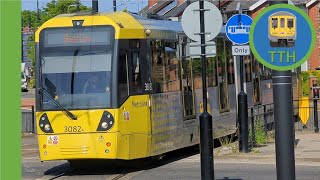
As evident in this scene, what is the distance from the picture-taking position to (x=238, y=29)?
19.0 m

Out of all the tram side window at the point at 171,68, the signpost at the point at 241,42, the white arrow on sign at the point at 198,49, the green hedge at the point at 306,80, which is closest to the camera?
the white arrow on sign at the point at 198,49

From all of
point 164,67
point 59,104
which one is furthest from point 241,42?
point 59,104

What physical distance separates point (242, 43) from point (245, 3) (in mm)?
50122

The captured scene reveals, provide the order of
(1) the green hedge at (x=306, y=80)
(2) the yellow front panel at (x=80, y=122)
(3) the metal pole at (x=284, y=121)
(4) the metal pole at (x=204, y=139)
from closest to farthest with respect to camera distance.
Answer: (3) the metal pole at (x=284, y=121)
(4) the metal pole at (x=204, y=139)
(2) the yellow front panel at (x=80, y=122)
(1) the green hedge at (x=306, y=80)

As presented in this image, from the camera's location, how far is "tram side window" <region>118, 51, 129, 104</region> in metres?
16.3

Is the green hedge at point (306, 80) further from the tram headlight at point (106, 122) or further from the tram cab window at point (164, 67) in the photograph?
the tram headlight at point (106, 122)

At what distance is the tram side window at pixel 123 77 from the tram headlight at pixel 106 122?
1.19ft

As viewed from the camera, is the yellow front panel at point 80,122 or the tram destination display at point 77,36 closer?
the yellow front panel at point 80,122

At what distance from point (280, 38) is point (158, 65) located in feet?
32.1

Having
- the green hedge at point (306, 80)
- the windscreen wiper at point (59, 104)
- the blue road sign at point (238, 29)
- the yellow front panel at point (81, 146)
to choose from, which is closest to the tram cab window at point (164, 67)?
the blue road sign at point (238, 29)

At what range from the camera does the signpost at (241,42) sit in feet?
→ 62.2

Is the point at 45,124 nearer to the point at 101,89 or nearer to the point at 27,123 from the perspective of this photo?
the point at 101,89

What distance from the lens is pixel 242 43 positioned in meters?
18.9

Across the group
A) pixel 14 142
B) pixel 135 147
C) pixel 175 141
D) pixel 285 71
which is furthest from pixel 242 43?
pixel 14 142
